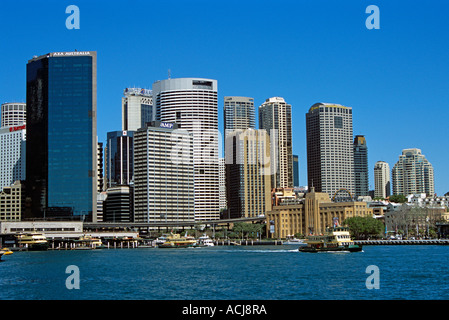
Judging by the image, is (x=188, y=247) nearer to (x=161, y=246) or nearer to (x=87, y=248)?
(x=161, y=246)

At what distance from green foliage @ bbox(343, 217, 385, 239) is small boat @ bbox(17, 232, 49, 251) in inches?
3505

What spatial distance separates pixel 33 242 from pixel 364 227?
95.8 metres

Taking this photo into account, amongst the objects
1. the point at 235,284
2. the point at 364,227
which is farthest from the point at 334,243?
the point at 364,227

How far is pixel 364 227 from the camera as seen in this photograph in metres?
185

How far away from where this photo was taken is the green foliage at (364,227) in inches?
7283

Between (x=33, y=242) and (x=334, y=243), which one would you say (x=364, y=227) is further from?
(x=33, y=242)

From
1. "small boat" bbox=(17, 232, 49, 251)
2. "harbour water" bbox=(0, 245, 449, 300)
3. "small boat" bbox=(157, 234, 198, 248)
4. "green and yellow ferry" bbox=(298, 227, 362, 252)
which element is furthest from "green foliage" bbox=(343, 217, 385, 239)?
"harbour water" bbox=(0, 245, 449, 300)

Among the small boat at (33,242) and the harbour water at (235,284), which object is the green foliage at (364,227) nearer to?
the small boat at (33,242)

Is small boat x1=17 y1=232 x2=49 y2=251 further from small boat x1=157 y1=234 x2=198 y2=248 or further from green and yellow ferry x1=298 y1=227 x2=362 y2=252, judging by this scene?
green and yellow ferry x1=298 y1=227 x2=362 y2=252

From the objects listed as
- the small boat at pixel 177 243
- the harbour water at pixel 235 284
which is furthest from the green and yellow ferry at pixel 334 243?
the small boat at pixel 177 243

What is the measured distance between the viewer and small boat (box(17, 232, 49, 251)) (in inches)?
6506

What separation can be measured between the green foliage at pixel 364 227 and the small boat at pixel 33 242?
8903cm
